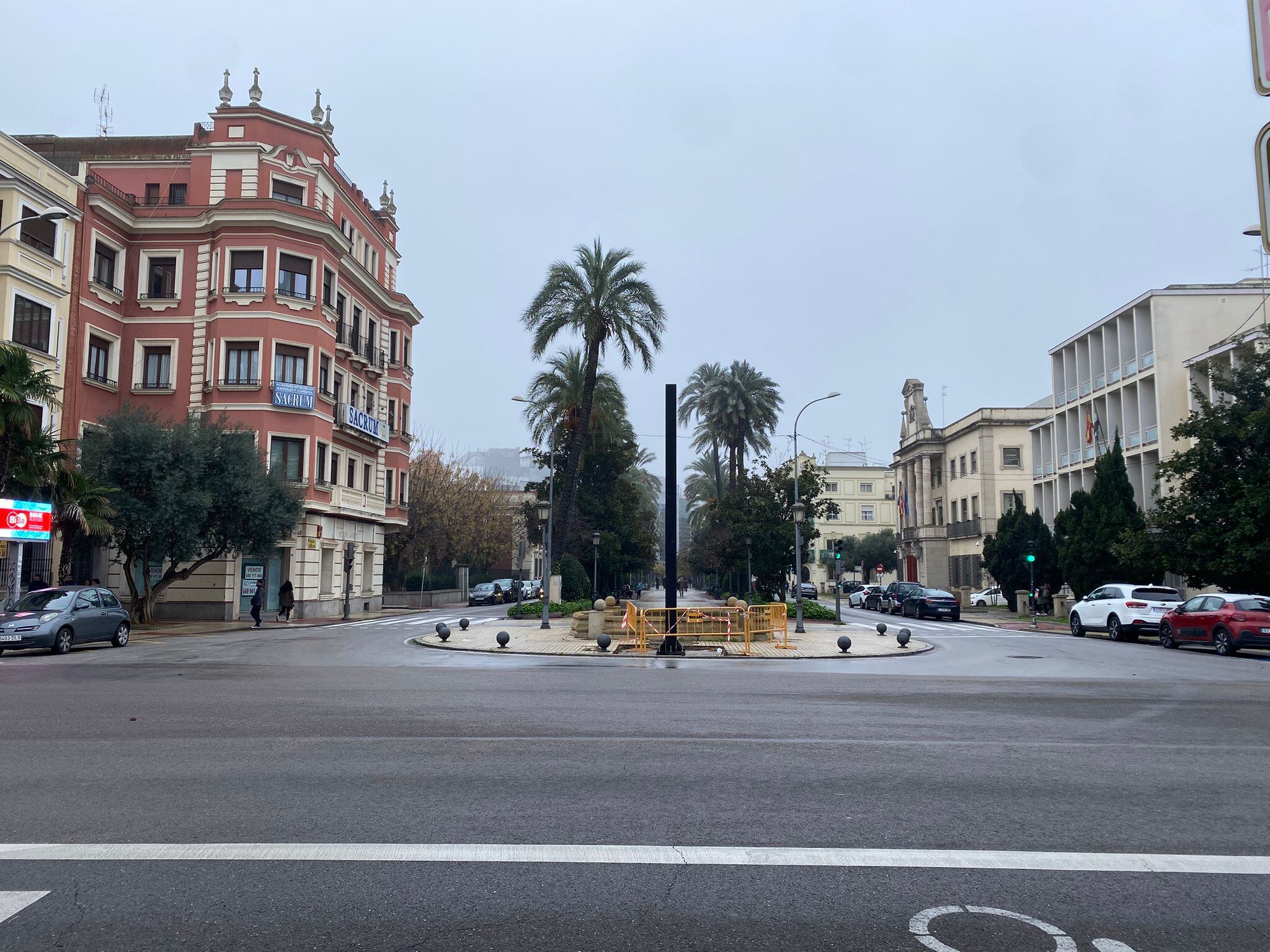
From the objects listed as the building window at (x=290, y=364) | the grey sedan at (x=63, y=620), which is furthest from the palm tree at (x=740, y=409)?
the grey sedan at (x=63, y=620)

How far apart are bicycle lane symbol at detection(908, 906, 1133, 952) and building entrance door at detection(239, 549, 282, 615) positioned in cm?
3625

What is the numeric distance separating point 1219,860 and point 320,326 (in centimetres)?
3866

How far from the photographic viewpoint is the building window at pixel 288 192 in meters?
39.8

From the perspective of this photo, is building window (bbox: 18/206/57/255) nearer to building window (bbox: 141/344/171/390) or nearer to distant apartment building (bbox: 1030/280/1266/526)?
building window (bbox: 141/344/171/390)

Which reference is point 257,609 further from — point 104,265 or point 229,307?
point 104,265

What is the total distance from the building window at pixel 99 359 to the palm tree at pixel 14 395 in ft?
40.6

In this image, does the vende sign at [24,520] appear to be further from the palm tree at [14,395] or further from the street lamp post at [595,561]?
the street lamp post at [595,561]

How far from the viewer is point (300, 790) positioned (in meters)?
7.25

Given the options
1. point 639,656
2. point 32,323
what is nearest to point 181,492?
point 32,323

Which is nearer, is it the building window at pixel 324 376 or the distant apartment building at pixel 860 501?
the building window at pixel 324 376

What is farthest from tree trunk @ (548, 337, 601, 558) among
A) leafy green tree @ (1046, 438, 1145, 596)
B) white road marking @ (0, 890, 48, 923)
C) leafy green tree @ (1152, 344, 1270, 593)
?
white road marking @ (0, 890, 48, 923)

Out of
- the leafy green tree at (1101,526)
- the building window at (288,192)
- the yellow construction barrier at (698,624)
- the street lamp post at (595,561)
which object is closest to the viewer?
the yellow construction barrier at (698,624)

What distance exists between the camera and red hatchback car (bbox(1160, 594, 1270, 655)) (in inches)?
901

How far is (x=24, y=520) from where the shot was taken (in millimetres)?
24656
